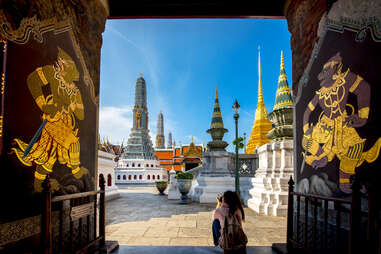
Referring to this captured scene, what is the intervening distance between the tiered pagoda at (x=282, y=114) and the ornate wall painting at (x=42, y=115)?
710cm

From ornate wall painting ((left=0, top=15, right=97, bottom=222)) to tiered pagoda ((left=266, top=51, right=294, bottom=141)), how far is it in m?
7.10

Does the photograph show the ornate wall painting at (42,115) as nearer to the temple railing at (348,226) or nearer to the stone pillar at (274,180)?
the temple railing at (348,226)

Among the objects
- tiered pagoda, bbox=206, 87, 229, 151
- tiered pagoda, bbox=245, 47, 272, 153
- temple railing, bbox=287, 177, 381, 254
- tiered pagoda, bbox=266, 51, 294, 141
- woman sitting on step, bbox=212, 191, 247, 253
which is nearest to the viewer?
temple railing, bbox=287, 177, 381, 254

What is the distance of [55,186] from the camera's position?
111 inches

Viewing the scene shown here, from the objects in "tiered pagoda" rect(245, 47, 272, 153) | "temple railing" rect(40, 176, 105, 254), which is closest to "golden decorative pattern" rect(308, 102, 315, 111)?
"temple railing" rect(40, 176, 105, 254)

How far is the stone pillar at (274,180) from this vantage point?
7262 mm

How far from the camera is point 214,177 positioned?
1095cm

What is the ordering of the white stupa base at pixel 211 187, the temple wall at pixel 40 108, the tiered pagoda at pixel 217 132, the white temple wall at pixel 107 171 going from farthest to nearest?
the white temple wall at pixel 107 171 < the tiered pagoda at pixel 217 132 < the white stupa base at pixel 211 187 < the temple wall at pixel 40 108

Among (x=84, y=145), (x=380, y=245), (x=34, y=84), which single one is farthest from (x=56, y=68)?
(x=380, y=245)

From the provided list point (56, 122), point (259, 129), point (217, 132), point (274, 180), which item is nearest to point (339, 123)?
point (56, 122)

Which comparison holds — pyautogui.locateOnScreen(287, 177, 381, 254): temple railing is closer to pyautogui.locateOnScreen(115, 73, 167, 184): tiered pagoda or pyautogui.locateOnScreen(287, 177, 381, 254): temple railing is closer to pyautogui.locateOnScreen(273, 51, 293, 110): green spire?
pyautogui.locateOnScreen(273, 51, 293, 110): green spire

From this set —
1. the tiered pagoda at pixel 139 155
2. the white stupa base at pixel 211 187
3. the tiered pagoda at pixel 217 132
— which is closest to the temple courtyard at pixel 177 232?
the white stupa base at pixel 211 187

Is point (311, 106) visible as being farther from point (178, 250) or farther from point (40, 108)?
point (40, 108)

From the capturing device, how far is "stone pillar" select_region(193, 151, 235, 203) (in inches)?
416
